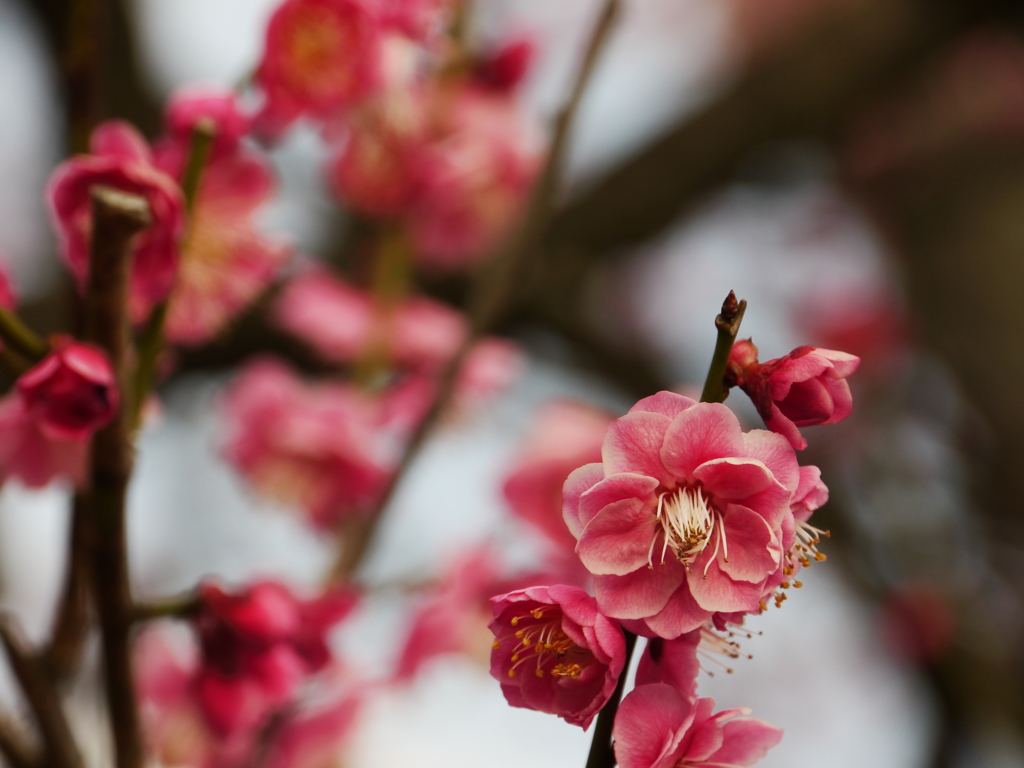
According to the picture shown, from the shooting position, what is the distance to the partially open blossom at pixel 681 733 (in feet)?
0.91

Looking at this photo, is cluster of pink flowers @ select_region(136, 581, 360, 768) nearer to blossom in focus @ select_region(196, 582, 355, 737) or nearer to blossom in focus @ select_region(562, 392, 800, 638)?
blossom in focus @ select_region(196, 582, 355, 737)

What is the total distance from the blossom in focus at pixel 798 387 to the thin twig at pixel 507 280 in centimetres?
48

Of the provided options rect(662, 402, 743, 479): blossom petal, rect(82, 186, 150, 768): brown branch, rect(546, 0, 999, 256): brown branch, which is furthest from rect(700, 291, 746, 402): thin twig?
rect(546, 0, 999, 256): brown branch

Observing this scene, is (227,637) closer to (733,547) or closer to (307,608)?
(307,608)

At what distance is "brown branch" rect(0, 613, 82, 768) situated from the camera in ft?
1.41

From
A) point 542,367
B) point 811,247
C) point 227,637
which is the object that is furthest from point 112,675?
point 811,247

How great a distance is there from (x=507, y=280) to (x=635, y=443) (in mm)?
516

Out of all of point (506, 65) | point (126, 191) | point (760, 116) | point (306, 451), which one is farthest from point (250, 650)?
point (760, 116)

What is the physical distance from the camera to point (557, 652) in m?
0.31

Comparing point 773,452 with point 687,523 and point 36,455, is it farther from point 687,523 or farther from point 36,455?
point 36,455

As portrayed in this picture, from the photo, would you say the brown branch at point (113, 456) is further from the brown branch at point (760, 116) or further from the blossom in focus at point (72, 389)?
the brown branch at point (760, 116)

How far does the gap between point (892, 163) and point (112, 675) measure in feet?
8.30

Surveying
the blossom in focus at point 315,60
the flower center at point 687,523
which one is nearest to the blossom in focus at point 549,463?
the blossom in focus at point 315,60

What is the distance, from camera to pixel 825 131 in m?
1.76
